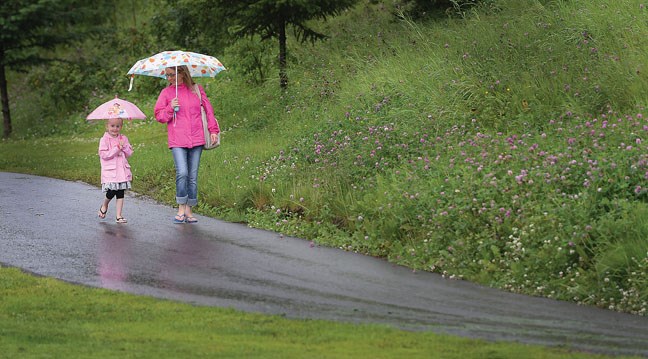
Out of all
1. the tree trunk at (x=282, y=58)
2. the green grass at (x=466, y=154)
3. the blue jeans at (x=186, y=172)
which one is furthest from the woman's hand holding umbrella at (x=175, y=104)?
the tree trunk at (x=282, y=58)

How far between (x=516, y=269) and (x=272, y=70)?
1506cm

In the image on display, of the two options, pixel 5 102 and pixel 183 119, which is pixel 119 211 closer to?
pixel 183 119

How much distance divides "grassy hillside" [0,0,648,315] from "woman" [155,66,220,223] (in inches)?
38.3

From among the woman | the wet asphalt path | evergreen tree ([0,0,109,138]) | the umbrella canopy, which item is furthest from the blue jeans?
evergreen tree ([0,0,109,138])

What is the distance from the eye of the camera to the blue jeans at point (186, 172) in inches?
522

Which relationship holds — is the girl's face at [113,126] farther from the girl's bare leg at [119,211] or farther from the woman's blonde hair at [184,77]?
the woman's blonde hair at [184,77]

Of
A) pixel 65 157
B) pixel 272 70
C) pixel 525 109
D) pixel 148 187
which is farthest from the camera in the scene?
pixel 272 70

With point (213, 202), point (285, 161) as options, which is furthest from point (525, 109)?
point (213, 202)

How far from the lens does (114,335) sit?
7.70 m

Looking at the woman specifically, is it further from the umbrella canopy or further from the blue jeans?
the umbrella canopy

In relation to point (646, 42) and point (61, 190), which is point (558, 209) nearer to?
point (646, 42)

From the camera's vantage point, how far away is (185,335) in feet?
25.2

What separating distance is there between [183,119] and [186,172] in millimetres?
673

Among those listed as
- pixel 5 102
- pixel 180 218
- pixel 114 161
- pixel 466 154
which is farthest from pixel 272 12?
pixel 5 102
